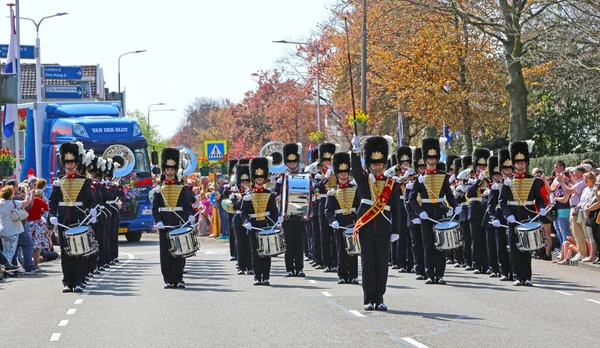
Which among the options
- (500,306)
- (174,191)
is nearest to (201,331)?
(500,306)

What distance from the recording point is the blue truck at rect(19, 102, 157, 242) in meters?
33.0

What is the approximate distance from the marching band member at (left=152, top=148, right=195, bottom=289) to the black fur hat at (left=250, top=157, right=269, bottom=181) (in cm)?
116

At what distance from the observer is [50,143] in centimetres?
3362

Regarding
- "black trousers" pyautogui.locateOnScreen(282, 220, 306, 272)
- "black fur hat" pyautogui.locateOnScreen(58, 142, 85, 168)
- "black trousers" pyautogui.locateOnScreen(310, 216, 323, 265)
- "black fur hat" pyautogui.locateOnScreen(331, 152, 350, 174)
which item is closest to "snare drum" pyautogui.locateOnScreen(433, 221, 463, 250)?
"black fur hat" pyautogui.locateOnScreen(331, 152, 350, 174)

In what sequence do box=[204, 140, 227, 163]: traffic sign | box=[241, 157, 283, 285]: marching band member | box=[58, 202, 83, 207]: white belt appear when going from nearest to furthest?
1. box=[58, 202, 83, 207]: white belt
2. box=[241, 157, 283, 285]: marching band member
3. box=[204, 140, 227, 163]: traffic sign

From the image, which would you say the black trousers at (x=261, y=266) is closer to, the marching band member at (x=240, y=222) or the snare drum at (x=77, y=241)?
the marching band member at (x=240, y=222)

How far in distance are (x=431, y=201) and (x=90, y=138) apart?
15.7m

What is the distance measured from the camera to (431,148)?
63.2 feet

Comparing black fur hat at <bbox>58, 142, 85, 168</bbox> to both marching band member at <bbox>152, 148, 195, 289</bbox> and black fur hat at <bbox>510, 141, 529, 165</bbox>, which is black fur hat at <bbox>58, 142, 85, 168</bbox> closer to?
marching band member at <bbox>152, 148, 195, 289</bbox>

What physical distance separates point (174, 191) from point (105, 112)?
16.0 meters

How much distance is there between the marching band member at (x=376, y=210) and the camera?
1530cm

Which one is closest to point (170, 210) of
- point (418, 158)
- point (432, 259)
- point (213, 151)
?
point (432, 259)

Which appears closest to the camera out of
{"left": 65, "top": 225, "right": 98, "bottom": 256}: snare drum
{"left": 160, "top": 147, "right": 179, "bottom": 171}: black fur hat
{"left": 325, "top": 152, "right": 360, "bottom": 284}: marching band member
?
{"left": 65, "top": 225, "right": 98, "bottom": 256}: snare drum

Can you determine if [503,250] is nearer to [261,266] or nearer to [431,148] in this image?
[431,148]
